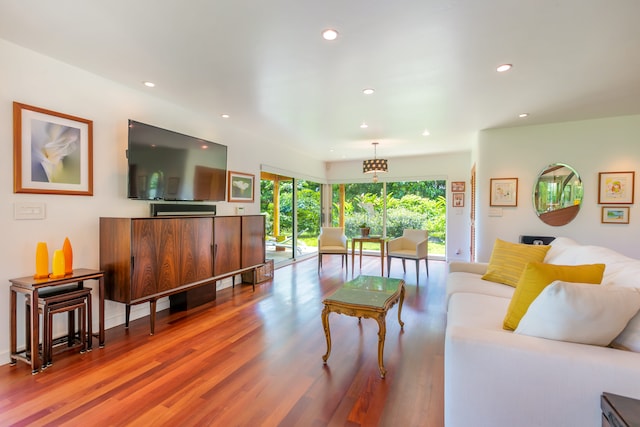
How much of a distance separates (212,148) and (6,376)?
274cm

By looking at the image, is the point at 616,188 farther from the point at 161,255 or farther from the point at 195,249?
the point at 161,255

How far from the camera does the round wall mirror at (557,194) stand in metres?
4.18

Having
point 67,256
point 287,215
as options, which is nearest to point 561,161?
point 287,215

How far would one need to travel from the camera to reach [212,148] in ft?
12.5

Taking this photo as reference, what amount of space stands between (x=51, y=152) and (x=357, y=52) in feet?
8.70

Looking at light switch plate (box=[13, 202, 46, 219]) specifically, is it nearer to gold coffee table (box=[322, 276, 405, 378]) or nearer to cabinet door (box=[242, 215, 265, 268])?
cabinet door (box=[242, 215, 265, 268])

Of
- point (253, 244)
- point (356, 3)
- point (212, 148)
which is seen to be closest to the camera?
point (356, 3)

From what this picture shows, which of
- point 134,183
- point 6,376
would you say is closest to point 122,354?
point 6,376

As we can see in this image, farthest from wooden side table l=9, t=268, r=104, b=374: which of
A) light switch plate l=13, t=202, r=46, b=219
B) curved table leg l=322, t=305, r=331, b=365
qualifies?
curved table leg l=322, t=305, r=331, b=365

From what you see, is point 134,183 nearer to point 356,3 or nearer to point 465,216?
point 356,3

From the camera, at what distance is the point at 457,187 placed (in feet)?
21.8

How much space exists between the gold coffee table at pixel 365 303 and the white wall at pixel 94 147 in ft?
7.40

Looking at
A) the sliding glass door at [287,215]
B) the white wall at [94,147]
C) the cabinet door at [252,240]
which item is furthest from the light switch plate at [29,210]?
the sliding glass door at [287,215]

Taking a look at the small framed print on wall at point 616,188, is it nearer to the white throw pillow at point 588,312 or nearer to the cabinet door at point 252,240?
the white throw pillow at point 588,312
